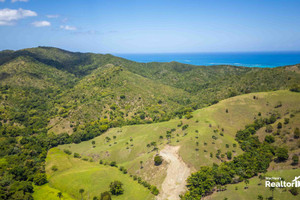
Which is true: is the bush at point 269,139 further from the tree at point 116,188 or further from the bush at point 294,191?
the tree at point 116,188

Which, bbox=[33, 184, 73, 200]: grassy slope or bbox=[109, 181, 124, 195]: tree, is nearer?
bbox=[33, 184, 73, 200]: grassy slope

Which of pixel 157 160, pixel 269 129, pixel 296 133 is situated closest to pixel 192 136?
pixel 157 160

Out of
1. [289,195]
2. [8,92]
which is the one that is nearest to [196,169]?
[289,195]

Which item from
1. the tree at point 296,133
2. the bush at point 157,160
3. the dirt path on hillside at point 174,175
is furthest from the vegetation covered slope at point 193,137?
the tree at point 296,133

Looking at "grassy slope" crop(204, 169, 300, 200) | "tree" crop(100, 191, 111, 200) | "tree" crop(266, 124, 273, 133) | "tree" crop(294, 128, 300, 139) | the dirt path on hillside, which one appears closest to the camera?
"grassy slope" crop(204, 169, 300, 200)

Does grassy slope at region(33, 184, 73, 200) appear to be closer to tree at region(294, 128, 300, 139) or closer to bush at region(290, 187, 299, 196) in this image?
bush at region(290, 187, 299, 196)

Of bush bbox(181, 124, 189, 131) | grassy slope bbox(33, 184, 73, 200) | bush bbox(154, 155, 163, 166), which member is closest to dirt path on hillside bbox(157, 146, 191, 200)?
bush bbox(154, 155, 163, 166)

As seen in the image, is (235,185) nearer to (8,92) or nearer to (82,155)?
(82,155)

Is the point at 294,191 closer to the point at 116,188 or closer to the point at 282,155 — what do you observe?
the point at 282,155
